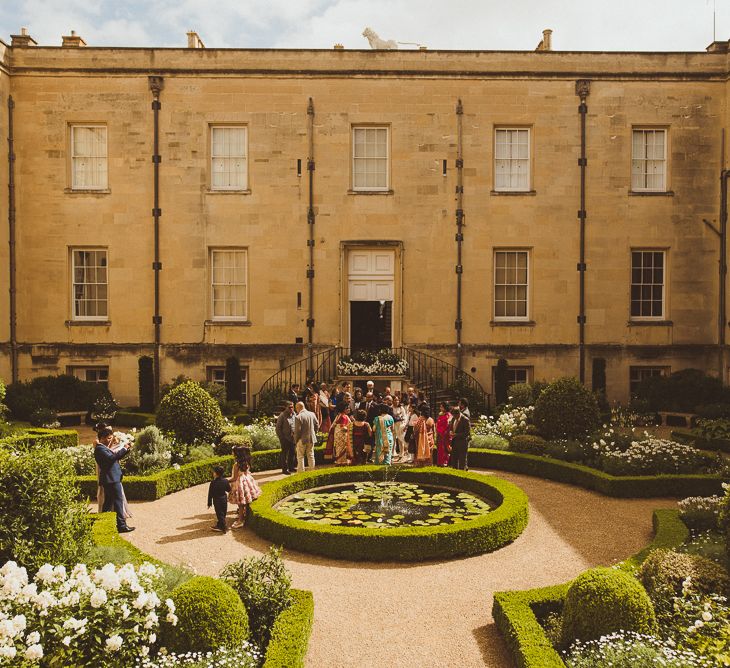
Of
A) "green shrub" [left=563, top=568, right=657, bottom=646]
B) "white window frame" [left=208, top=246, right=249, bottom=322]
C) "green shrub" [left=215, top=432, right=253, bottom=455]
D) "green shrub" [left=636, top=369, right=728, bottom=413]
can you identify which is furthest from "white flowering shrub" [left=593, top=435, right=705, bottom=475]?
"white window frame" [left=208, top=246, right=249, bottom=322]

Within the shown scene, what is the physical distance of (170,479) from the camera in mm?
11414

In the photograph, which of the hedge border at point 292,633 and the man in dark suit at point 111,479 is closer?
the hedge border at point 292,633

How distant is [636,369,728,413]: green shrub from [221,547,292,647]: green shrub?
15.1m

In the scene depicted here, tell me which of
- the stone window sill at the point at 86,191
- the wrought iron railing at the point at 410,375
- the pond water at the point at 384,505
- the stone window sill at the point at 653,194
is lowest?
the pond water at the point at 384,505

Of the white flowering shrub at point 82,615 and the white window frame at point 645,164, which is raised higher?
the white window frame at point 645,164

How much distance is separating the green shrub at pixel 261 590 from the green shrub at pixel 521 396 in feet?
41.5

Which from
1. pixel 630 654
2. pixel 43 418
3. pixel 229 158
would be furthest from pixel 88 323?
pixel 630 654

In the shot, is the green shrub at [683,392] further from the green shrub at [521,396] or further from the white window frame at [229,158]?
the white window frame at [229,158]

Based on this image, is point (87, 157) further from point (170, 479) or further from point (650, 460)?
point (650, 460)

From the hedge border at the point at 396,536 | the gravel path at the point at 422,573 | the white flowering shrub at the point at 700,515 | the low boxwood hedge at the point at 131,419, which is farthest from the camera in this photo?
the low boxwood hedge at the point at 131,419

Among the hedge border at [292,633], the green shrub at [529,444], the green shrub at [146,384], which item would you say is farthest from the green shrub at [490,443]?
the green shrub at [146,384]

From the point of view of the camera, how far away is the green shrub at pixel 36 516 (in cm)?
564

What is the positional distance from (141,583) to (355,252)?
15.8 meters

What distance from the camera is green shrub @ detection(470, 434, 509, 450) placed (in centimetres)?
1403
